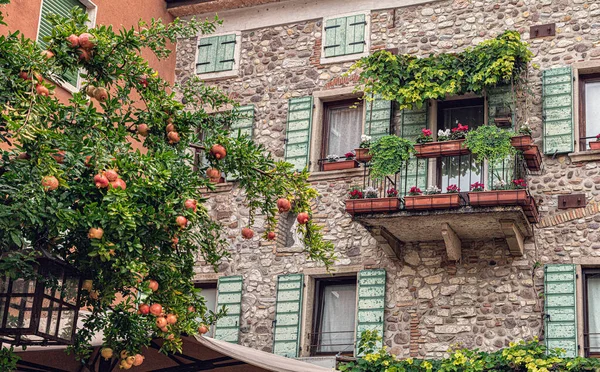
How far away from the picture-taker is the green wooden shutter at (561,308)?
440 inches

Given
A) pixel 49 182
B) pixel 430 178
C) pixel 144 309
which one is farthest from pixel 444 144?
pixel 49 182

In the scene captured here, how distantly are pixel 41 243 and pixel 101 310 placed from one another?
805 mm

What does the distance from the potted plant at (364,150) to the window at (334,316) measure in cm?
172

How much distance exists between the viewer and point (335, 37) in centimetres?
1391

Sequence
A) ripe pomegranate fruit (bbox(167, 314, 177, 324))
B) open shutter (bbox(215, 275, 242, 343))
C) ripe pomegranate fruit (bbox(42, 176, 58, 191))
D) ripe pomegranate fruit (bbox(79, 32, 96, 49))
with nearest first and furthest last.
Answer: ripe pomegranate fruit (bbox(42, 176, 58, 191))
ripe pomegranate fruit (bbox(79, 32, 96, 49))
ripe pomegranate fruit (bbox(167, 314, 177, 324))
open shutter (bbox(215, 275, 242, 343))

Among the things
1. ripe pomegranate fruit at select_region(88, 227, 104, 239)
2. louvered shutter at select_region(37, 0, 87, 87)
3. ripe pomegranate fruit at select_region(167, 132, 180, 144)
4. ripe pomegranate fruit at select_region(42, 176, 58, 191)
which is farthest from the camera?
louvered shutter at select_region(37, 0, 87, 87)

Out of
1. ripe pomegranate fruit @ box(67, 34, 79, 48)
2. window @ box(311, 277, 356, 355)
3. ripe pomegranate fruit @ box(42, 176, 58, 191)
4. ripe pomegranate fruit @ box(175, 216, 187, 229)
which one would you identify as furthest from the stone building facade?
ripe pomegranate fruit @ box(42, 176, 58, 191)

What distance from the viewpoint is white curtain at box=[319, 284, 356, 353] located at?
41.1ft

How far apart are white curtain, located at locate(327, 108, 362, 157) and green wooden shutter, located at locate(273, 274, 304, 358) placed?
1.95 metres

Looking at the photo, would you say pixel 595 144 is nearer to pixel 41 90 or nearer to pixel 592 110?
pixel 592 110

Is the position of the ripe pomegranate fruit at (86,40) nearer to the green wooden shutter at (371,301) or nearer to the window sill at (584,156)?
the green wooden shutter at (371,301)

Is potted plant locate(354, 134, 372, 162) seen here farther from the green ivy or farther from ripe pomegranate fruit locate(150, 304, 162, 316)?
ripe pomegranate fruit locate(150, 304, 162, 316)

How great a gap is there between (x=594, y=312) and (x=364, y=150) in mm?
3400

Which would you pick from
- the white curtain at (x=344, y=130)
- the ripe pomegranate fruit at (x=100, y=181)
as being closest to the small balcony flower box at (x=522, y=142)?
→ the white curtain at (x=344, y=130)
